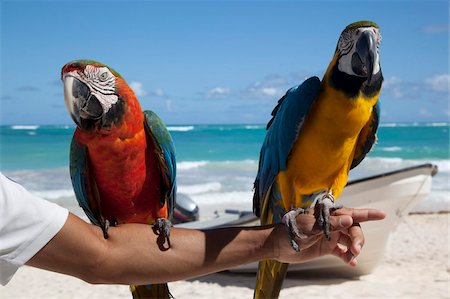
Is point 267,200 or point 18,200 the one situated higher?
point 18,200

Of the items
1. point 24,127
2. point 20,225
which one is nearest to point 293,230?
point 20,225

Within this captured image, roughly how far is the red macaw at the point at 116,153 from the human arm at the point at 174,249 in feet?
0.90

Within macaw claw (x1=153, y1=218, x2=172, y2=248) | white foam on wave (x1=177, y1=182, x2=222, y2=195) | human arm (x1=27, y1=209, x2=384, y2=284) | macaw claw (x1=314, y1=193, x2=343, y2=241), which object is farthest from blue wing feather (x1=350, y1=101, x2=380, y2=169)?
white foam on wave (x1=177, y1=182, x2=222, y2=195)

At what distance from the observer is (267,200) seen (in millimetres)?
2359

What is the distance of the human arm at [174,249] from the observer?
4.47ft

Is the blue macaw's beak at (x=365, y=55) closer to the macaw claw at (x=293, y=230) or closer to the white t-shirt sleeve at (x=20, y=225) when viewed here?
the macaw claw at (x=293, y=230)

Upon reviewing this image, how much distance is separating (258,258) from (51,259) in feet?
2.21

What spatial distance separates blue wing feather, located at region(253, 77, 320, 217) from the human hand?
381 millimetres

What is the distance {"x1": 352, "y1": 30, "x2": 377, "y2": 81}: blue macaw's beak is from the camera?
1932mm

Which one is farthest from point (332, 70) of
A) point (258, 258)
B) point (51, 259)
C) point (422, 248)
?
point (422, 248)

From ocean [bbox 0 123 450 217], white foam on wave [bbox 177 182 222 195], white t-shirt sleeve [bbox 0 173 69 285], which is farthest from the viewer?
white foam on wave [bbox 177 182 222 195]

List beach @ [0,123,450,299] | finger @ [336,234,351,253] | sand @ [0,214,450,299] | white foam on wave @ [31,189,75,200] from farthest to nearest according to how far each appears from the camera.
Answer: white foam on wave @ [31,189,75,200], beach @ [0,123,450,299], sand @ [0,214,450,299], finger @ [336,234,351,253]

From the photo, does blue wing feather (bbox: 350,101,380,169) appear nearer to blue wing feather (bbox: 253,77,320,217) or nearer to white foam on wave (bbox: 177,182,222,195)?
blue wing feather (bbox: 253,77,320,217)

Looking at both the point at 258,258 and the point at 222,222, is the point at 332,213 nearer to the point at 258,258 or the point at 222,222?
the point at 258,258
